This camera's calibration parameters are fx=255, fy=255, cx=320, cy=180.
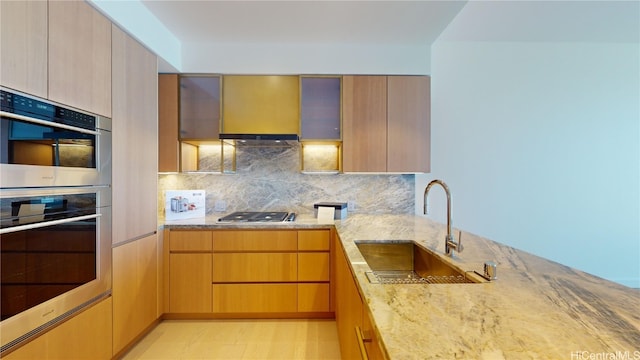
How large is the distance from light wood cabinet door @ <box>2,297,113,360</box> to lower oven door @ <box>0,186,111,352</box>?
5 centimetres

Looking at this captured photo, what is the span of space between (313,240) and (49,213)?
167 centimetres

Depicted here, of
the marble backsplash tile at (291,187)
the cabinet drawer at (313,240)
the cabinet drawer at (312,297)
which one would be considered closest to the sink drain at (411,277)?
the cabinet drawer at (313,240)

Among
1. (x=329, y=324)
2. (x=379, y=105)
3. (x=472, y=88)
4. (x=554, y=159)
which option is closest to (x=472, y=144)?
(x=472, y=88)

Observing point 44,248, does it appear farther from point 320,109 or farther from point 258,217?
point 320,109

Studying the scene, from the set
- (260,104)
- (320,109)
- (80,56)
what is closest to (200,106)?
(260,104)

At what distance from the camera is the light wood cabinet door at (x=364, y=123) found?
8.25ft

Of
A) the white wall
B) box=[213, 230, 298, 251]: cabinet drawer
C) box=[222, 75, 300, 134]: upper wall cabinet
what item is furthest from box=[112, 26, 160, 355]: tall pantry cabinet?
the white wall

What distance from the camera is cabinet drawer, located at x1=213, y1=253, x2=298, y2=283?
2.23m

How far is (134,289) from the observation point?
6.14 ft

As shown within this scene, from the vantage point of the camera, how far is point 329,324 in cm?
223

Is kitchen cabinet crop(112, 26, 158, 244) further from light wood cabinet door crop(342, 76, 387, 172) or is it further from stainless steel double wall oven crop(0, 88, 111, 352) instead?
light wood cabinet door crop(342, 76, 387, 172)

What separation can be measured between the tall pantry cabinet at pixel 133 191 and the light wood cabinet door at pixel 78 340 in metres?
0.09

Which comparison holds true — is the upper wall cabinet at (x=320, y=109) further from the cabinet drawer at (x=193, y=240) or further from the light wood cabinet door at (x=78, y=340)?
the light wood cabinet door at (x=78, y=340)

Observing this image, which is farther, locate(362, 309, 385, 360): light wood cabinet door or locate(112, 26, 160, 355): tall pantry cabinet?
locate(112, 26, 160, 355): tall pantry cabinet
